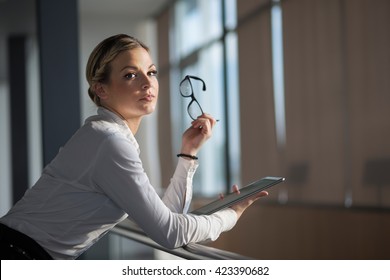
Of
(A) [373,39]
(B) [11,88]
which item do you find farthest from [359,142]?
(B) [11,88]

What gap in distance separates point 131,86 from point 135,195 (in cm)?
40

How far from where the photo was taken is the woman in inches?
60.6

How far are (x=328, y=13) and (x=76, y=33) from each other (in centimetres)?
344

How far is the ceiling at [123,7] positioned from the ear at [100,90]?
865 centimetres

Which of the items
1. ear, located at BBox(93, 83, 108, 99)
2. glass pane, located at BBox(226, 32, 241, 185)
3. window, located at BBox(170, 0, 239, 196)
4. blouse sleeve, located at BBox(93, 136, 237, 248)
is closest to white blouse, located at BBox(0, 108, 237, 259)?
blouse sleeve, located at BBox(93, 136, 237, 248)

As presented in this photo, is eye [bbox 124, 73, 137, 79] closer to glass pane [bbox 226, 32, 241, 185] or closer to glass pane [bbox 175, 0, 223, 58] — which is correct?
glass pane [bbox 226, 32, 241, 185]

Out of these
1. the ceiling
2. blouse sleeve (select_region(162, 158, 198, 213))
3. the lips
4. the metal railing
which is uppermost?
the ceiling

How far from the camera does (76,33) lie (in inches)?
124

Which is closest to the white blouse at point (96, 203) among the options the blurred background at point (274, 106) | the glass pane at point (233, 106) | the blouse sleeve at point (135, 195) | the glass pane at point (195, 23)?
the blouse sleeve at point (135, 195)

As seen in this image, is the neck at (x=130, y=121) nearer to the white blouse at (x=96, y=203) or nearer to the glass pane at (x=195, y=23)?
the white blouse at (x=96, y=203)

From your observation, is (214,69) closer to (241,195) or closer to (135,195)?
(241,195)

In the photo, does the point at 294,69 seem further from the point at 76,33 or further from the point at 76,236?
the point at 76,236

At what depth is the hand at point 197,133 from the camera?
6.32 feet

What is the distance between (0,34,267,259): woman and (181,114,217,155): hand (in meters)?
0.21
